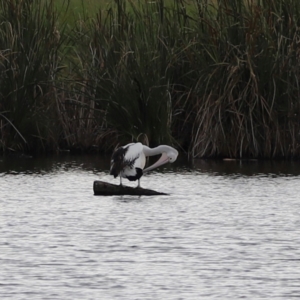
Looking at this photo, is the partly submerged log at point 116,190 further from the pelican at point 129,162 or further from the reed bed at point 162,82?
the reed bed at point 162,82

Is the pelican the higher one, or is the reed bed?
the reed bed

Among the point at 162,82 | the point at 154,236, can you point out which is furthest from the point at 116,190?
the point at 162,82

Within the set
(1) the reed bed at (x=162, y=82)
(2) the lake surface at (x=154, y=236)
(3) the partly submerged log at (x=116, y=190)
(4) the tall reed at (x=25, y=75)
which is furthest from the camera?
(4) the tall reed at (x=25, y=75)

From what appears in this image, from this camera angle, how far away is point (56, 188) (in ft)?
54.2

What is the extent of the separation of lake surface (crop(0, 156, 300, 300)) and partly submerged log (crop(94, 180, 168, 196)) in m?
0.13

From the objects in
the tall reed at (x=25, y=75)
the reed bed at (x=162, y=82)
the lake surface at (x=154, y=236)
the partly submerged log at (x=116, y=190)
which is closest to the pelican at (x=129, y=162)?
the partly submerged log at (x=116, y=190)

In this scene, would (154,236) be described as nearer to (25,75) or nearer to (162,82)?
(162,82)

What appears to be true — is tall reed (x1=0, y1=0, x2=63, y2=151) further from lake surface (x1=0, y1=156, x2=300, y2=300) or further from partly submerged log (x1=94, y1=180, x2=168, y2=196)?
partly submerged log (x1=94, y1=180, x2=168, y2=196)

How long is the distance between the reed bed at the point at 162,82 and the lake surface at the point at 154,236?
166 cm

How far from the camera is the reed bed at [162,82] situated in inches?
801

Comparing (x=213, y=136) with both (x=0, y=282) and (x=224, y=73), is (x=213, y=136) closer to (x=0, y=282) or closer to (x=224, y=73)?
(x=224, y=73)

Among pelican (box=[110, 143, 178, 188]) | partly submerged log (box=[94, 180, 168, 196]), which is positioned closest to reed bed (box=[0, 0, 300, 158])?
pelican (box=[110, 143, 178, 188])

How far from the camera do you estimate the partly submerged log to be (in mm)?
15328

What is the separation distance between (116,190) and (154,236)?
345cm
